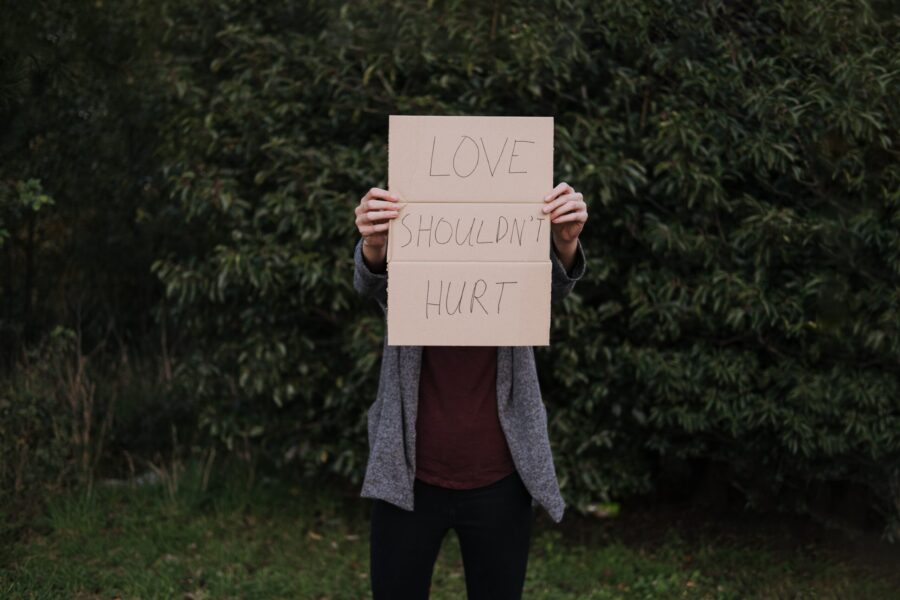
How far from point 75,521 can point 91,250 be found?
244 cm

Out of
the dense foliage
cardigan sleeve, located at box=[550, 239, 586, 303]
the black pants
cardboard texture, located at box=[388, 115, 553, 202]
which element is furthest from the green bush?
the black pants

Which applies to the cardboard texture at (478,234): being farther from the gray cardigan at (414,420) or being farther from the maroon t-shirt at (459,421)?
the maroon t-shirt at (459,421)

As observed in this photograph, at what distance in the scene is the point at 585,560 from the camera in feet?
15.1

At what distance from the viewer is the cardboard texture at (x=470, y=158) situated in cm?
234

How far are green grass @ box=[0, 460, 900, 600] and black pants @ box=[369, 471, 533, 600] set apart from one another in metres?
1.85

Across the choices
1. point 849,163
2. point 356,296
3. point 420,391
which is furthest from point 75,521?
point 849,163

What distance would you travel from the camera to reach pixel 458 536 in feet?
7.93

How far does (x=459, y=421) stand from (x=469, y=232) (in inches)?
18.9

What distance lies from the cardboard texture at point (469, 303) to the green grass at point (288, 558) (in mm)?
2213

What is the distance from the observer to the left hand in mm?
2316

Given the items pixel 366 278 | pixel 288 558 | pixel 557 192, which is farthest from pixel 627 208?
pixel 288 558

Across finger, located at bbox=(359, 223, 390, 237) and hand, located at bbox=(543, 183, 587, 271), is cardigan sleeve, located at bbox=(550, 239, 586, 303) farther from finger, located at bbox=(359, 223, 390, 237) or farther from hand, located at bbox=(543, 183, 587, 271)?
finger, located at bbox=(359, 223, 390, 237)

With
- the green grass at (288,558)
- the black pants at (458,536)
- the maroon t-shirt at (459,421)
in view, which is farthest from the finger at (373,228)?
the green grass at (288,558)

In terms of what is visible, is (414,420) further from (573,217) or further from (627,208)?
(627,208)
